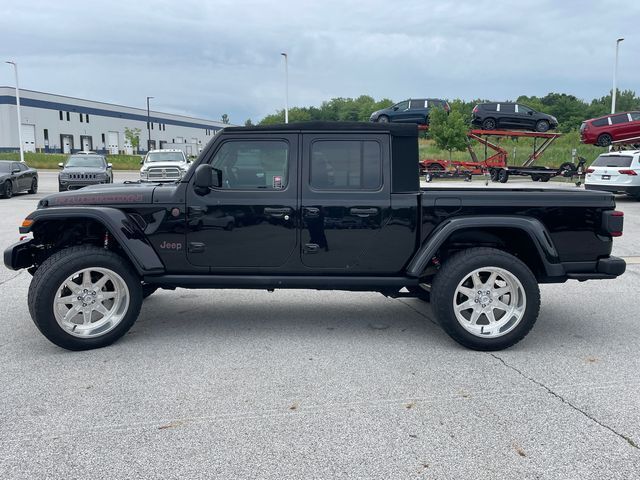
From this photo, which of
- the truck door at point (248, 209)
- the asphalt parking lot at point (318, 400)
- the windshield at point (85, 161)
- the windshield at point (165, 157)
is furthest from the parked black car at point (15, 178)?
the truck door at point (248, 209)

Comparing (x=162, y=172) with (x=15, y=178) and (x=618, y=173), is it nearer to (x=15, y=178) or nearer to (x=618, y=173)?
(x=15, y=178)

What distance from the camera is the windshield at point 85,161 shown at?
2172cm

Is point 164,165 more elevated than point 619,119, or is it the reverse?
point 619,119

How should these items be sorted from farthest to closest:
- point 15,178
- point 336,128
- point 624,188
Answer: point 15,178
point 624,188
point 336,128

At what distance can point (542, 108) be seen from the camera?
244 feet

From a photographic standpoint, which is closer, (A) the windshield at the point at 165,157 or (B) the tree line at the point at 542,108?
(A) the windshield at the point at 165,157

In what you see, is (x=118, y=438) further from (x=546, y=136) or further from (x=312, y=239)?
(x=546, y=136)

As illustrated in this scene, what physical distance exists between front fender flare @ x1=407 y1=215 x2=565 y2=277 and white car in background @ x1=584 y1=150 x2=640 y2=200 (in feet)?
49.6

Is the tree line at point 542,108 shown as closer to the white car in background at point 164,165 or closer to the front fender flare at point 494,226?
the white car in background at point 164,165

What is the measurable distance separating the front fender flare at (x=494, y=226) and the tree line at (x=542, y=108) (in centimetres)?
5971

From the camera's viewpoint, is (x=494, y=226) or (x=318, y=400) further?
(x=494, y=226)

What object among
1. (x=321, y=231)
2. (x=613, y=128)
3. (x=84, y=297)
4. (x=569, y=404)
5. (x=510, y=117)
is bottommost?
(x=569, y=404)

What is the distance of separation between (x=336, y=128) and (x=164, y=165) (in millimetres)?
17369

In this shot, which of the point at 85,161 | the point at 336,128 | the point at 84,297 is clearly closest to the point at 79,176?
the point at 85,161
